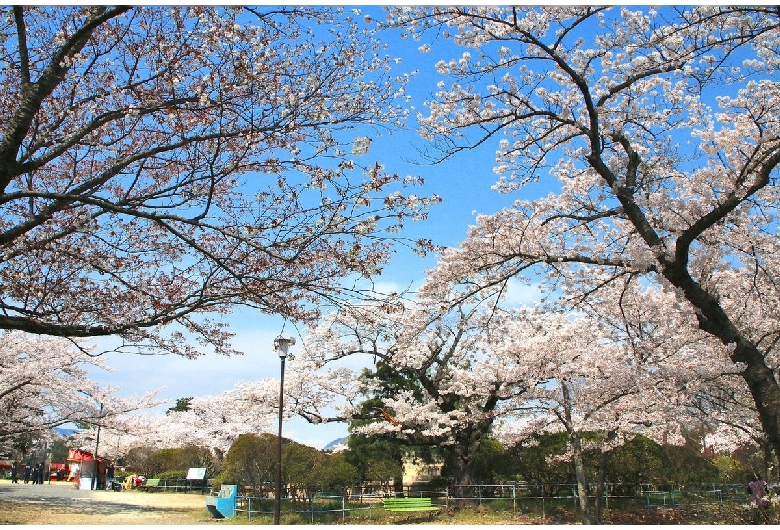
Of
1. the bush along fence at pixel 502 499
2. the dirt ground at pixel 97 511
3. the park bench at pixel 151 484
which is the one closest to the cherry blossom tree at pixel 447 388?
the bush along fence at pixel 502 499

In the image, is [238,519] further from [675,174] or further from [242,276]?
[675,174]

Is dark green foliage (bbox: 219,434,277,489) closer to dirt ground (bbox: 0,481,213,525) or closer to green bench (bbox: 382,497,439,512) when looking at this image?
dirt ground (bbox: 0,481,213,525)

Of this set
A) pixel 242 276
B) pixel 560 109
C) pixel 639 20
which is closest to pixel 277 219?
pixel 242 276

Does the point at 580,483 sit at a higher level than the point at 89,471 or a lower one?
higher

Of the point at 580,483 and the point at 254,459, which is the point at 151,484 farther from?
the point at 580,483

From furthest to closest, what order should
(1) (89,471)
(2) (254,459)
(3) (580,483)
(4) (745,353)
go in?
(1) (89,471), (2) (254,459), (3) (580,483), (4) (745,353)

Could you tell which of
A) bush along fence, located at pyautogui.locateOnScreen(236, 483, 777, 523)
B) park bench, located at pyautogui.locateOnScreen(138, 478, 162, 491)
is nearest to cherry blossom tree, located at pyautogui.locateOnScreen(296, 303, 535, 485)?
bush along fence, located at pyautogui.locateOnScreen(236, 483, 777, 523)

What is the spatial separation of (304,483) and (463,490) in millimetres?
4980

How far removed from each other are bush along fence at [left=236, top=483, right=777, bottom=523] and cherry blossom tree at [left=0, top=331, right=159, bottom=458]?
25.8 ft

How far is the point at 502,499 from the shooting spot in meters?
17.5

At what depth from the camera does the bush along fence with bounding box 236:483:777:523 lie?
16.7 metres

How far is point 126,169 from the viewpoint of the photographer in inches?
269

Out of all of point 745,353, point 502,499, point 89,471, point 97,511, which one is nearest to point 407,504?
point 502,499

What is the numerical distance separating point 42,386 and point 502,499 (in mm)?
16219
